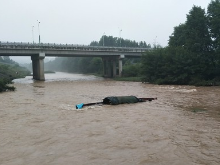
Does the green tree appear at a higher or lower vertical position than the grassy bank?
higher

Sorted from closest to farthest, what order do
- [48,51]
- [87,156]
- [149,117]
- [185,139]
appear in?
[87,156] → [185,139] → [149,117] → [48,51]

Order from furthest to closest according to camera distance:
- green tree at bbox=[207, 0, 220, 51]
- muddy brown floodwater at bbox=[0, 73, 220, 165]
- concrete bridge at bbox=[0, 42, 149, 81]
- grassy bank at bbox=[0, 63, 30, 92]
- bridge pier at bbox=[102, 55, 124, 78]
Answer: bridge pier at bbox=[102, 55, 124, 78]
concrete bridge at bbox=[0, 42, 149, 81]
green tree at bbox=[207, 0, 220, 51]
grassy bank at bbox=[0, 63, 30, 92]
muddy brown floodwater at bbox=[0, 73, 220, 165]

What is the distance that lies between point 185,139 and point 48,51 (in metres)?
52.6

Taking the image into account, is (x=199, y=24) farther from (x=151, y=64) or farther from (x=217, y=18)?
(x=151, y=64)

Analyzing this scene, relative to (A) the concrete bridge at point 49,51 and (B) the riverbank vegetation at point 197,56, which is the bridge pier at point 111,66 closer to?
(A) the concrete bridge at point 49,51

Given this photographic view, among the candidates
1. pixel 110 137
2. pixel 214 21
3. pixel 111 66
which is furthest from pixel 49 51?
pixel 110 137

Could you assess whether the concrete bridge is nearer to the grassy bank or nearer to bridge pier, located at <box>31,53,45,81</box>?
bridge pier, located at <box>31,53,45,81</box>

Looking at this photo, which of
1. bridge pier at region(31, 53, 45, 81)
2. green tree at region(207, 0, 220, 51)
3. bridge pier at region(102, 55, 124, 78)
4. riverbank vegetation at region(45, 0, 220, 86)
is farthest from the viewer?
bridge pier at region(102, 55, 124, 78)

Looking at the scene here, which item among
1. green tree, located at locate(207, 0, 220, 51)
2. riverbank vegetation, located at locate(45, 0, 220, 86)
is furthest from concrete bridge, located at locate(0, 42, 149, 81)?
green tree, located at locate(207, 0, 220, 51)

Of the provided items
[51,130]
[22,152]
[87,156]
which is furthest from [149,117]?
[22,152]

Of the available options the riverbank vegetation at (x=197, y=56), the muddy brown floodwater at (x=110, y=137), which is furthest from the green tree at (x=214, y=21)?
the muddy brown floodwater at (x=110, y=137)

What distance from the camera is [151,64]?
48094 millimetres

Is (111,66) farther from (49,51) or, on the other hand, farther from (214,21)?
(214,21)

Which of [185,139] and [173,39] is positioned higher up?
[173,39]
